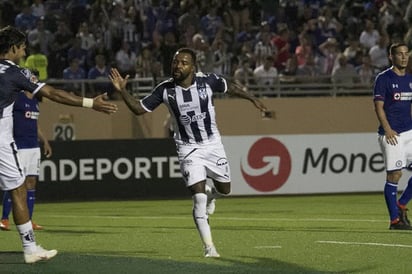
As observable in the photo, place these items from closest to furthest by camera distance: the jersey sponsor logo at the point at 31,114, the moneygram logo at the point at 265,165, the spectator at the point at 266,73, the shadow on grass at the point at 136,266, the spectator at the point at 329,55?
1. the shadow on grass at the point at 136,266
2. the jersey sponsor logo at the point at 31,114
3. the moneygram logo at the point at 265,165
4. the spectator at the point at 266,73
5. the spectator at the point at 329,55

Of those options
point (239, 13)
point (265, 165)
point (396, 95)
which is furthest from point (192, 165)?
point (239, 13)

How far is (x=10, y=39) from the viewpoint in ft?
38.6

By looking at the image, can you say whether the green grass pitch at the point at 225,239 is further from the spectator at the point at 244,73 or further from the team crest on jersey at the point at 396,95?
the spectator at the point at 244,73

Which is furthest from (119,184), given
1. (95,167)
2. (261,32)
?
(261,32)

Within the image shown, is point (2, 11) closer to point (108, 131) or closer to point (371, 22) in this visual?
point (108, 131)

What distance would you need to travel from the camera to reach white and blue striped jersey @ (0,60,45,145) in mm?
11336

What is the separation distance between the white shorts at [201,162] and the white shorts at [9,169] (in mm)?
1899

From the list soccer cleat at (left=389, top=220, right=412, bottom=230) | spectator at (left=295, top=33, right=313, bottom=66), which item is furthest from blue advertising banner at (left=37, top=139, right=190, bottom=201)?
soccer cleat at (left=389, top=220, right=412, bottom=230)

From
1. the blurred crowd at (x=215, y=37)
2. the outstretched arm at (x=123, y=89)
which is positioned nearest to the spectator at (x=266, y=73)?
the blurred crowd at (x=215, y=37)

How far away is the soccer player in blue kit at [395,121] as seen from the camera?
50.0 ft

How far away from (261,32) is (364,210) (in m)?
8.27

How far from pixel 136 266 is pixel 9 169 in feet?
4.95

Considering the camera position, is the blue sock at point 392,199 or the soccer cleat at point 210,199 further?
the blue sock at point 392,199

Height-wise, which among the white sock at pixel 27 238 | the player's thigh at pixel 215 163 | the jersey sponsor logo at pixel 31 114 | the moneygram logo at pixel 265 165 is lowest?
the moneygram logo at pixel 265 165
